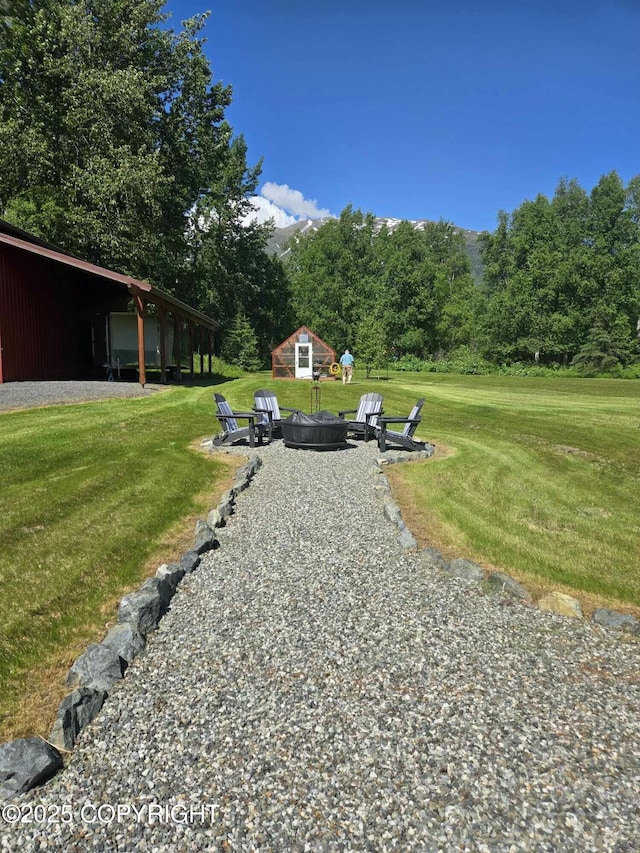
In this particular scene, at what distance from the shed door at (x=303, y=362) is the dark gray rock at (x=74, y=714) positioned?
26482mm

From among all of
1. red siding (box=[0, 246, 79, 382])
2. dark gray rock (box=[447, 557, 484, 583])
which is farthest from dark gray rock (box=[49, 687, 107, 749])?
red siding (box=[0, 246, 79, 382])

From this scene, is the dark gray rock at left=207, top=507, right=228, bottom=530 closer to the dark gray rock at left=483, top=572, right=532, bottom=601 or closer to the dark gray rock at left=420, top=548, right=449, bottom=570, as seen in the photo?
the dark gray rock at left=420, top=548, right=449, bottom=570

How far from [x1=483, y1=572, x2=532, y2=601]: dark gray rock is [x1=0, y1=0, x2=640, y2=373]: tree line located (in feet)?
81.2

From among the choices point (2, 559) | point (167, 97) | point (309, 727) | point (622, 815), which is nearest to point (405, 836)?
point (309, 727)

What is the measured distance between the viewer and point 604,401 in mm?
19406

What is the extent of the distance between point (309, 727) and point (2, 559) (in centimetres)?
325

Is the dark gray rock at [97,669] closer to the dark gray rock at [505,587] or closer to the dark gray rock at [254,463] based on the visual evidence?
the dark gray rock at [505,587]

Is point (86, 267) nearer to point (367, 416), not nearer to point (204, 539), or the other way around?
point (367, 416)

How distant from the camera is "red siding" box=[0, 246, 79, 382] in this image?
15.2m

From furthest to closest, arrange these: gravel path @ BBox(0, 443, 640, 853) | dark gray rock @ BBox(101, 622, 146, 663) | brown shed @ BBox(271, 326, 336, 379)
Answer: brown shed @ BBox(271, 326, 336, 379)
dark gray rock @ BBox(101, 622, 146, 663)
gravel path @ BBox(0, 443, 640, 853)

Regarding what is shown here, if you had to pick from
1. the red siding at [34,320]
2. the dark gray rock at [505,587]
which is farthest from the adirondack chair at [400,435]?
the red siding at [34,320]

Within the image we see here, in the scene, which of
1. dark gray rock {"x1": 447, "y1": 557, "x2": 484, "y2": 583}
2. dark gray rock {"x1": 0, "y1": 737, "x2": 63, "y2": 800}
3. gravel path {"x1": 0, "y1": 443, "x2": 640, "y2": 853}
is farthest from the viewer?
dark gray rock {"x1": 447, "y1": 557, "x2": 484, "y2": 583}

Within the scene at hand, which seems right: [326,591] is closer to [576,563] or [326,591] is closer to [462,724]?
[462,724]

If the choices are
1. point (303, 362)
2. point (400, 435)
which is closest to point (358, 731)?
point (400, 435)
